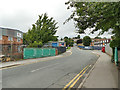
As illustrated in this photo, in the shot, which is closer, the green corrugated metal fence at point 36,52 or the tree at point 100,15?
the tree at point 100,15

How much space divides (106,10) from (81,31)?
4.70 m

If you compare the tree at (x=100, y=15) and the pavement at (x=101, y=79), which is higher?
the tree at (x=100, y=15)

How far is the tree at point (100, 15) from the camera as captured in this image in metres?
4.99

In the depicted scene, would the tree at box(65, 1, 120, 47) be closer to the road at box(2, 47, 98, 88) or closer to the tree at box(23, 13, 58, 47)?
the road at box(2, 47, 98, 88)

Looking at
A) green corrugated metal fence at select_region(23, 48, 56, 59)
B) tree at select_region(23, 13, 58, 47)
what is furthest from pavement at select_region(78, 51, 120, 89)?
tree at select_region(23, 13, 58, 47)

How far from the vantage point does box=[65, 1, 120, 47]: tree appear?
4.99 meters

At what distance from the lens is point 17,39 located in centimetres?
3288

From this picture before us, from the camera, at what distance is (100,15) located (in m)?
6.91

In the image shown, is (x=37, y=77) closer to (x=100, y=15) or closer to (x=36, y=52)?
(x=100, y=15)

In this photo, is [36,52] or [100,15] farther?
[36,52]

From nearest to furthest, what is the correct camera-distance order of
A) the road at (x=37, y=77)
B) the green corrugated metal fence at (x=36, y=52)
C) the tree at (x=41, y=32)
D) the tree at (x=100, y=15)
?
the tree at (x=100, y=15), the road at (x=37, y=77), the green corrugated metal fence at (x=36, y=52), the tree at (x=41, y=32)

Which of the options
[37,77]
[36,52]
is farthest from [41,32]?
[37,77]

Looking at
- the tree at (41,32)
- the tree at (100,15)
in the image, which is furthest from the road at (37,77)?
the tree at (41,32)

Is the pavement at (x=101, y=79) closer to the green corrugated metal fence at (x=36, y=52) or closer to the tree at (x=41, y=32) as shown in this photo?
the green corrugated metal fence at (x=36, y=52)
